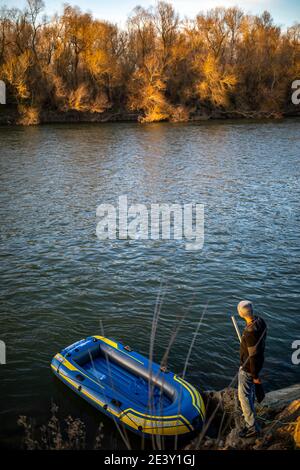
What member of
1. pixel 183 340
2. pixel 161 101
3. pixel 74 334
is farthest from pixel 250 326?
pixel 161 101

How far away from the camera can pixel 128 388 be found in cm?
809

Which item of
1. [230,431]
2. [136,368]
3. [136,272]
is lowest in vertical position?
[230,431]

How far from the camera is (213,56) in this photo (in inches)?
2291

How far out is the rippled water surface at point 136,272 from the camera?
362 inches

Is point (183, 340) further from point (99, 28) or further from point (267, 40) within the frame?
point (267, 40)

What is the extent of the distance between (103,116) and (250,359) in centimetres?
5444

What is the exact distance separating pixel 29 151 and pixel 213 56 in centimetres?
3454

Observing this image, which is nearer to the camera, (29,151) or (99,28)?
(29,151)
